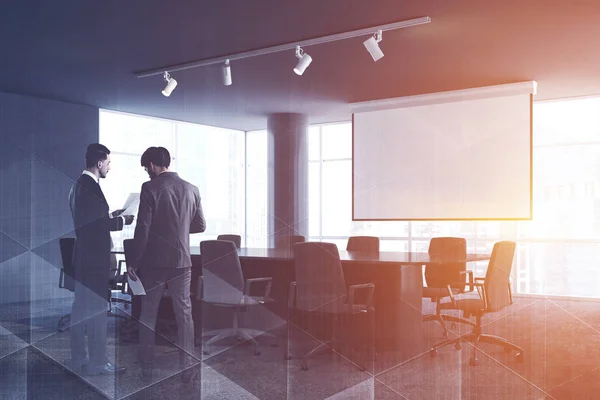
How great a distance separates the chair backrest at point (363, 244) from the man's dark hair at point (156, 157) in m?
2.56

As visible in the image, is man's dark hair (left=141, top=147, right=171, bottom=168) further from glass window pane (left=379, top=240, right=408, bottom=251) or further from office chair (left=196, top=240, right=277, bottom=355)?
glass window pane (left=379, top=240, right=408, bottom=251)

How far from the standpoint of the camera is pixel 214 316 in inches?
154

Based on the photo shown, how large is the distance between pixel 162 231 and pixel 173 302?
447 millimetres

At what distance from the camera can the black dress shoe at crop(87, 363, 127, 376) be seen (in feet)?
9.73

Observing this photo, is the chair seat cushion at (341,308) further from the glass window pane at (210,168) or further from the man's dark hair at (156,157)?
the man's dark hair at (156,157)

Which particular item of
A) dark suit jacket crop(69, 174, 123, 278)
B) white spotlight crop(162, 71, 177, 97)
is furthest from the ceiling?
dark suit jacket crop(69, 174, 123, 278)

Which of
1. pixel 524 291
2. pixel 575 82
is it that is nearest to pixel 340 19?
pixel 575 82

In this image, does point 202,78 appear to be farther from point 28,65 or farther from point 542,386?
point 542,386

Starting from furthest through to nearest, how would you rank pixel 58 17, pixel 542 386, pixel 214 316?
pixel 214 316 < pixel 58 17 < pixel 542 386

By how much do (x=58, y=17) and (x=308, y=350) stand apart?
2637 mm

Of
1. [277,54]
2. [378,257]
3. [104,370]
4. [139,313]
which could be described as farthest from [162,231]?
[277,54]

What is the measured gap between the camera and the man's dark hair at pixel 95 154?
2.52m

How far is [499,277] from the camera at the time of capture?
12.2ft
